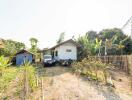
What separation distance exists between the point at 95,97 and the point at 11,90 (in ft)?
19.7

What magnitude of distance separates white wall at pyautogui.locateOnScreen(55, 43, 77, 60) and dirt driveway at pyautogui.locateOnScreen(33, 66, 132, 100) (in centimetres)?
1221

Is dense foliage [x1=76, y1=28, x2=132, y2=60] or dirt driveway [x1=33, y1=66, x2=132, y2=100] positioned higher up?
dense foliage [x1=76, y1=28, x2=132, y2=60]

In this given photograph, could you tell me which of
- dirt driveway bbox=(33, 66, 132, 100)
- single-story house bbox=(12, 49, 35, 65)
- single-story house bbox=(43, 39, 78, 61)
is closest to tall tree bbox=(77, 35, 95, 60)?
single-story house bbox=(43, 39, 78, 61)

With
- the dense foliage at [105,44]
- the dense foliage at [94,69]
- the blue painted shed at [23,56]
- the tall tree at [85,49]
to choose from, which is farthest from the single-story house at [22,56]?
the dense foliage at [94,69]

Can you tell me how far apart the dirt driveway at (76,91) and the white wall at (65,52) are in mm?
12211

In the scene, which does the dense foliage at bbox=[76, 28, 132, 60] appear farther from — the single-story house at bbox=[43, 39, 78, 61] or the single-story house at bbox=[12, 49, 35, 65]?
the single-story house at bbox=[12, 49, 35, 65]

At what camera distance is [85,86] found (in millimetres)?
Result: 19141

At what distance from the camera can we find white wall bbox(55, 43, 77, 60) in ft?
112

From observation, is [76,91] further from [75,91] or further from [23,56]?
[23,56]

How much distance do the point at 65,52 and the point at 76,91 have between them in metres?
17.2

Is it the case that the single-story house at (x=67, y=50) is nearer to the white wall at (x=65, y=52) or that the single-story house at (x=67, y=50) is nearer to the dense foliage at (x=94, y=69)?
the white wall at (x=65, y=52)

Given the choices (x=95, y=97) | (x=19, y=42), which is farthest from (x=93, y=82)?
(x=19, y=42)

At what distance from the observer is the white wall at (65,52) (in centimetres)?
3412

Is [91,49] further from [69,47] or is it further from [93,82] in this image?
[93,82]
